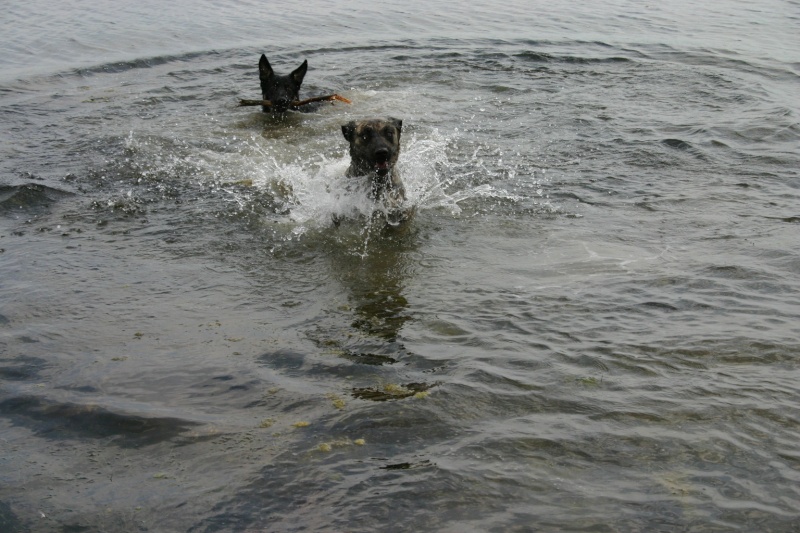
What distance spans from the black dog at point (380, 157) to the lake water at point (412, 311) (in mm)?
236

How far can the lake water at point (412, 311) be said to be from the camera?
381cm

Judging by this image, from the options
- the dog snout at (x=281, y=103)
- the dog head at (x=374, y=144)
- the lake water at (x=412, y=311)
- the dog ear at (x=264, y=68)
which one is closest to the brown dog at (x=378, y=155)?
the dog head at (x=374, y=144)

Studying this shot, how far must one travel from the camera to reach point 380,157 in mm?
7652

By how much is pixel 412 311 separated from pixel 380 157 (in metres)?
2.28

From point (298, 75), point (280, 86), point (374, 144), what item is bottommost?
point (374, 144)

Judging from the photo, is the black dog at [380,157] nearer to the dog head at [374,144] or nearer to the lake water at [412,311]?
the dog head at [374,144]

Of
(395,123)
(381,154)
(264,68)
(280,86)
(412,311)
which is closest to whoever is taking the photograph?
(412,311)

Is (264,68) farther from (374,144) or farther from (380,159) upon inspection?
(380,159)

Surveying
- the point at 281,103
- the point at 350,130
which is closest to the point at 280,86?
the point at 281,103

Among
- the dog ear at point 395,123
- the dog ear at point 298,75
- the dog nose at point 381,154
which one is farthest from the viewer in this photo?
the dog ear at point 298,75

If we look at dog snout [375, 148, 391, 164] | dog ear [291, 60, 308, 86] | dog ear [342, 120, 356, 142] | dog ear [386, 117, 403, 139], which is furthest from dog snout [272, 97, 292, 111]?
dog snout [375, 148, 391, 164]

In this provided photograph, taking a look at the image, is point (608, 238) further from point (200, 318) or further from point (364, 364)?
point (200, 318)

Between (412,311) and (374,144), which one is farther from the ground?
(374,144)

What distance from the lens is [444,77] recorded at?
13688mm
